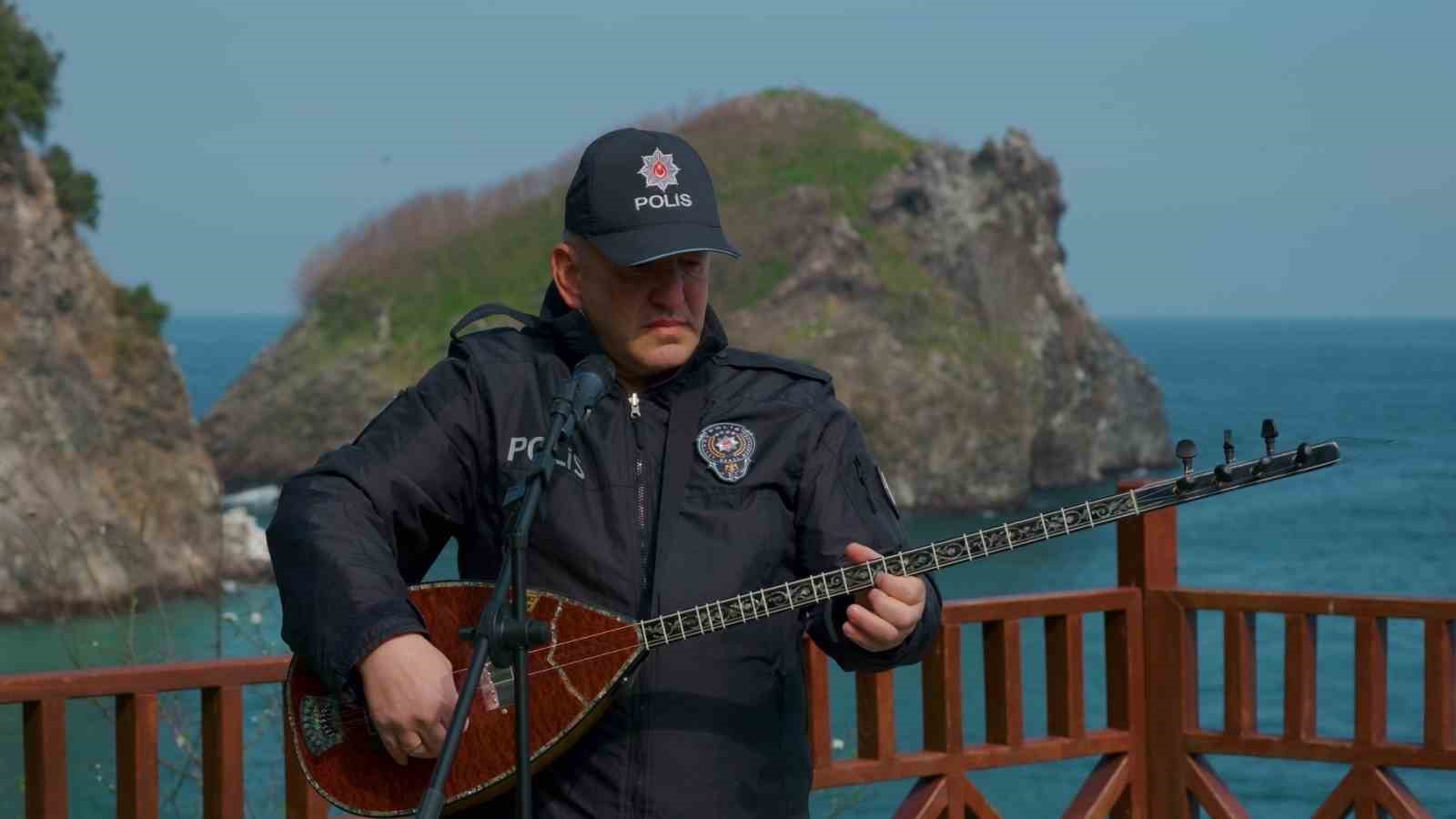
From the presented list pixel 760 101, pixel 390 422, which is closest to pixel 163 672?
pixel 390 422

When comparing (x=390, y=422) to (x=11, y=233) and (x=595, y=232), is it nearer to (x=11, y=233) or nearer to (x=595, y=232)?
(x=595, y=232)

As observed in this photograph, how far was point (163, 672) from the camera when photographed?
402 centimetres

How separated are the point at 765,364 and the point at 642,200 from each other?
1.09 ft

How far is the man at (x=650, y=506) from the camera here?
274 centimetres

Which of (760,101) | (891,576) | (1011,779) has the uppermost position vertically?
(760,101)

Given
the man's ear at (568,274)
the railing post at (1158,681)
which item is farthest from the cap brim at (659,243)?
the railing post at (1158,681)

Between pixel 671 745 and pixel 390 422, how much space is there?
63 cm

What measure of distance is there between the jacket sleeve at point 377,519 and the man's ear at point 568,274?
19cm

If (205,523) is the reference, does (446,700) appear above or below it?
above

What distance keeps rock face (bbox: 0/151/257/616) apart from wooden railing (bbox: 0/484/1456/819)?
3451 cm

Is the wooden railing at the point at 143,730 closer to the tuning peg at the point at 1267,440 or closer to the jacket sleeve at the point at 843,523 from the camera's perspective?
the jacket sleeve at the point at 843,523

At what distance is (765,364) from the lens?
2.99m

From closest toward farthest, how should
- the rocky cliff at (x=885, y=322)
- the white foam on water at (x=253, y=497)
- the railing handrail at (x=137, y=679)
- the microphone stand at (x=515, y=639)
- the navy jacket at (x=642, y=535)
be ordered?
the microphone stand at (x=515, y=639), the navy jacket at (x=642, y=535), the railing handrail at (x=137, y=679), the white foam on water at (x=253, y=497), the rocky cliff at (x=885, y=322)

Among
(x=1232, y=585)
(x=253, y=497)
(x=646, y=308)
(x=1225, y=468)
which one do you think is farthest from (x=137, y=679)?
(x=253, y=497)
